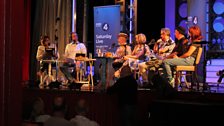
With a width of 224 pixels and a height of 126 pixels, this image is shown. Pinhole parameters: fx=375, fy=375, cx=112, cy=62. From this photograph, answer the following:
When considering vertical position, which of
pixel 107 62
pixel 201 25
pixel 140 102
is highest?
pixel 201 25

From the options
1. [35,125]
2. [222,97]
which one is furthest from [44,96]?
[35,125]

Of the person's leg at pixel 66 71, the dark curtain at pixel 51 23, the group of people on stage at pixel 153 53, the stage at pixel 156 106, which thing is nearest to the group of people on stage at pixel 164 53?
the group of people on stage at pixel 153 53

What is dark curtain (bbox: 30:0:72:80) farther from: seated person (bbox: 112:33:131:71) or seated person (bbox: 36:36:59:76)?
seated person (bbox: 112:33:131:71)

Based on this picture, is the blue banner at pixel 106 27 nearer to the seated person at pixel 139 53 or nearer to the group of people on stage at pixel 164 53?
the group of people on stage at pixel 164 53

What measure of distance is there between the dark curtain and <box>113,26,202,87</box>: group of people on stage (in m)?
3.31

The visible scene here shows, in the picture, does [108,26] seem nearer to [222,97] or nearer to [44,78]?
[44,78]

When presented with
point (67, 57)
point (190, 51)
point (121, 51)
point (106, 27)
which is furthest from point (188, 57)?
point (106, 27)

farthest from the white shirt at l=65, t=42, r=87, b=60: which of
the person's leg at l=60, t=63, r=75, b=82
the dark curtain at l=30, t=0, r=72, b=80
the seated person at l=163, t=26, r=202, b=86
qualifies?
the seated person at l=163, t=26, r=202, b=86

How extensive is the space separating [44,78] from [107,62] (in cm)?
202

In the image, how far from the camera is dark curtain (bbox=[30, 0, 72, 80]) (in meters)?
10.3

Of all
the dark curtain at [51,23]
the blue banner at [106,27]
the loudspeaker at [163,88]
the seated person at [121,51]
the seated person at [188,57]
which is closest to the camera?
the loudspeaker at [163,88]

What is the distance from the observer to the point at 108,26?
9.41 m

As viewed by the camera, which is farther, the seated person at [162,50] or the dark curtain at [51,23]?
the dark curtain at [51,23]

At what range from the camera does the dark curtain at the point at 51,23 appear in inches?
404
